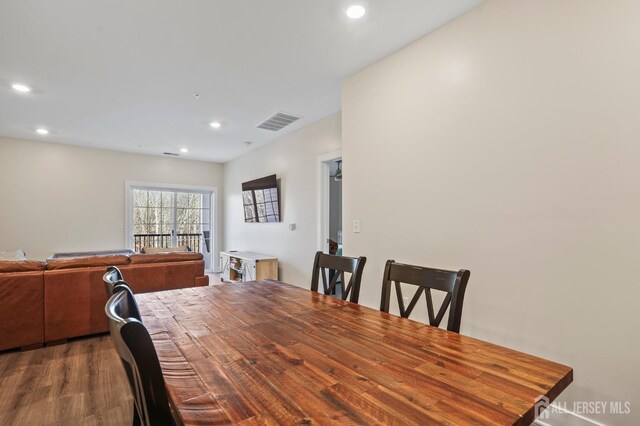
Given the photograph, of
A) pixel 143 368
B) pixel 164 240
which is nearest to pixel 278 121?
pixel 143 368

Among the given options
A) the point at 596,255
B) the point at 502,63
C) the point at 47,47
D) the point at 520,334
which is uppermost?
the point at 47,47

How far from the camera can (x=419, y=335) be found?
1.21 meters

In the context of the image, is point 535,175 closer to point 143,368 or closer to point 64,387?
point 143,368

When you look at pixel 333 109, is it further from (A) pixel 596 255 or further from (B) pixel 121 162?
(B) pixel 121 162

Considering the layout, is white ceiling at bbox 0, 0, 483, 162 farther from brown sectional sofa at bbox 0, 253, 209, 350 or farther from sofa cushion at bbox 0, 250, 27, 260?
sofa cushion at bbox 0, 250, 27, 260

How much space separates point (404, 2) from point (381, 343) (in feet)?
6.74

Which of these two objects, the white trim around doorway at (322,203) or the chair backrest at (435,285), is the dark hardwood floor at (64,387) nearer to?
the chair backrest at (435,285)

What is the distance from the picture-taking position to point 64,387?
2.22 metres

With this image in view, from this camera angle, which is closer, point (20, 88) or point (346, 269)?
point (346, 269)

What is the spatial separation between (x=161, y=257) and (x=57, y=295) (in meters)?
0.95

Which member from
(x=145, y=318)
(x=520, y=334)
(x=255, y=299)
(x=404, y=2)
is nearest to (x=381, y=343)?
(x=255, y=299)

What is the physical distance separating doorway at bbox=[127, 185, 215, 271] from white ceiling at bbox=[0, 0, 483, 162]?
2.38m

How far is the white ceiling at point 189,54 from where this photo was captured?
81.9 inches

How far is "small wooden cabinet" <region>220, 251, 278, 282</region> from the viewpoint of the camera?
4.79 metres
